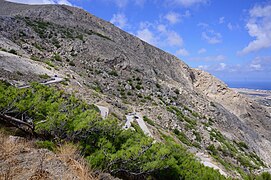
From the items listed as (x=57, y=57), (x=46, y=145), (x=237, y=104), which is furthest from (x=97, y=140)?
(x=237, y=104)

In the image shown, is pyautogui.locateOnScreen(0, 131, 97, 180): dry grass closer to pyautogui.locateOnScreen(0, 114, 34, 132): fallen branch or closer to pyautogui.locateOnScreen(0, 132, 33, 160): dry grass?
pyautogui.locateOnScreen(0, 132, 33, 160): dry grass

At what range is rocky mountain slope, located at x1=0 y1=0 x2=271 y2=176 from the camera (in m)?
23.0

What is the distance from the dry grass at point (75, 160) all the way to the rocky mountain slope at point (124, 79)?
11.7 meters

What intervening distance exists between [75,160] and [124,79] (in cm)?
2768

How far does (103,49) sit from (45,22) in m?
11.4

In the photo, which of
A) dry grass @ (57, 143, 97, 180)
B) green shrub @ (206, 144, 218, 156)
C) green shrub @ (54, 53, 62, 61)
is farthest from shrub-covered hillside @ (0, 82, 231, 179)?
green shrub @ (54, 53, 62, 61)

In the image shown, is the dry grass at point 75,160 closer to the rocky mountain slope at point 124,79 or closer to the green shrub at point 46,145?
the green shrub at point 46,145

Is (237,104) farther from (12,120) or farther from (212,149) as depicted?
(12,120)

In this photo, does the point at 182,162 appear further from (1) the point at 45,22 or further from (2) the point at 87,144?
(1) the point at 45,22

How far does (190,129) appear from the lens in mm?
25312

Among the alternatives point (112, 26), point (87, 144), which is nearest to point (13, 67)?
point (87, 144)

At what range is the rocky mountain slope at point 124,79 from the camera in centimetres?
2295

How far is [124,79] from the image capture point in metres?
33.8

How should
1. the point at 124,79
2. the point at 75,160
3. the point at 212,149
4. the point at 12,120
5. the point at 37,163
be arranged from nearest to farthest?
the point at 37,163
the point at 75,160
the point at 12,120
the point at 212,149
the point at 124,79
